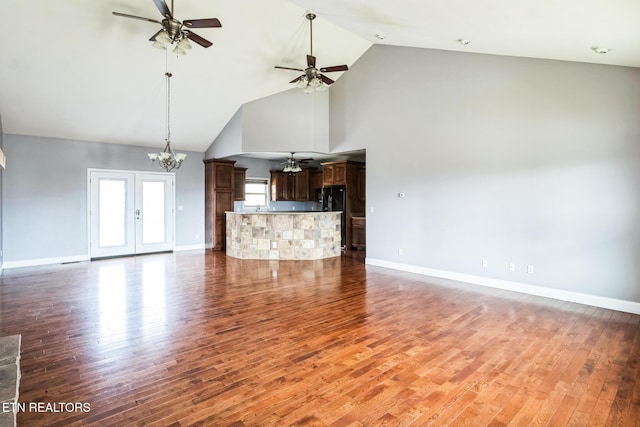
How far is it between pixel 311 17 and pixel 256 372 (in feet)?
17.5

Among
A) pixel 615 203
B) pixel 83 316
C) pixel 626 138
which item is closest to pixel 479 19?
pixel 626 138

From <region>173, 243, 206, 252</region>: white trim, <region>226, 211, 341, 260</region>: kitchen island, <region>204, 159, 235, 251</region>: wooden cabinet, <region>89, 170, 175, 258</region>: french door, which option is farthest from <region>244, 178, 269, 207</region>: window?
<region>226, 211, 341, 260</region>: kitchen island

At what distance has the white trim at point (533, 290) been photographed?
4.20 metres

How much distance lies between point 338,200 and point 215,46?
512cm

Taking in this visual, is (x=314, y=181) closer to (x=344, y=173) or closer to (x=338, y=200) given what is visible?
(x=338, y=200)

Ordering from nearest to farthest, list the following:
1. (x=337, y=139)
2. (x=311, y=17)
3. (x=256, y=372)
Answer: (x=256, y=372) < (x=311, y=17) < (x=337, y=139)

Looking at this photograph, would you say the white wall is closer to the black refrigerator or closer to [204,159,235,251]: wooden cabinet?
[204,159,235,251]: wooden cabinet

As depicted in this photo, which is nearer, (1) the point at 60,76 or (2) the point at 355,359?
(2) the point at 355,359

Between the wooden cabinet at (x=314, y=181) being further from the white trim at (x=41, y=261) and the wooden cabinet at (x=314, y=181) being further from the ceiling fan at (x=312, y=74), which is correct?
the white trim at (x=41, y=261)

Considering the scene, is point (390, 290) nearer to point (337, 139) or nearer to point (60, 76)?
point (337, 139)

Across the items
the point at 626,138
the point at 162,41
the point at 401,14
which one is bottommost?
the point at 626,138

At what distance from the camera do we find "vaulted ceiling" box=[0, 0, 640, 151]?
11.7 feet

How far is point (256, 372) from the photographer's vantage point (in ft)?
8.80

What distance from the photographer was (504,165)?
514 centimetres
